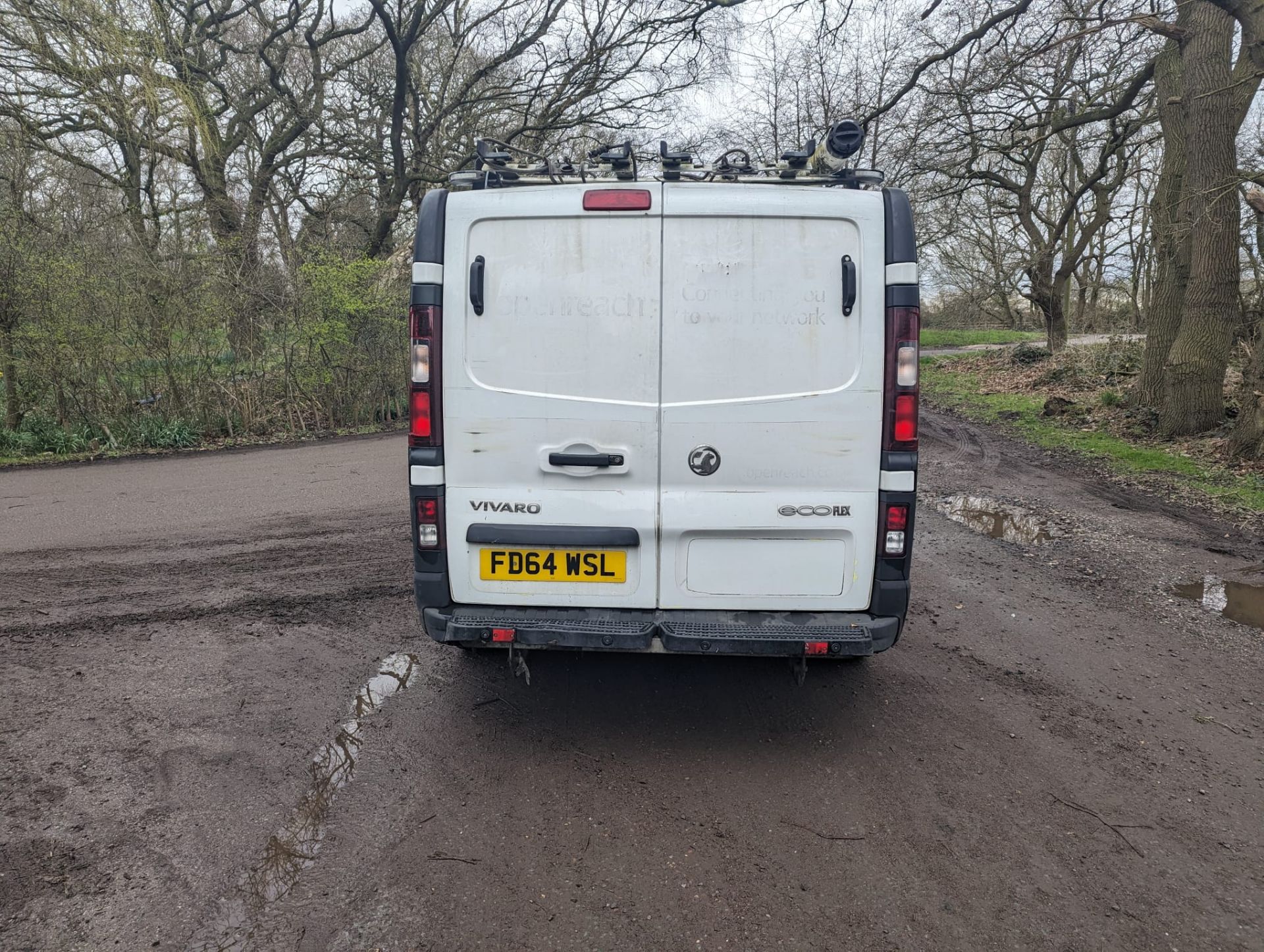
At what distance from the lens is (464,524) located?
3.42m

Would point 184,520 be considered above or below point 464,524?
below

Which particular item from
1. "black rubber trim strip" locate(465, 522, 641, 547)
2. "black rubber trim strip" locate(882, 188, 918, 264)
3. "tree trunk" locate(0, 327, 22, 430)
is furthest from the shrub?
"tree trunk" locate(0, 327, 22, 430)

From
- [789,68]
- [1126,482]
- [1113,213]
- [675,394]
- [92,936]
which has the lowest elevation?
[92,936]

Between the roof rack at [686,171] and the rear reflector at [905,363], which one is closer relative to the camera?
the rear reflector at [905,363]

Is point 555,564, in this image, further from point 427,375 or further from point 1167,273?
point 1167,273

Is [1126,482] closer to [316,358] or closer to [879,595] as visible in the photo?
[879,595]

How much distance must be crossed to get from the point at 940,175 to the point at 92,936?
2618cm

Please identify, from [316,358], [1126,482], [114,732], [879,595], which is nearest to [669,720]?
[879,595]

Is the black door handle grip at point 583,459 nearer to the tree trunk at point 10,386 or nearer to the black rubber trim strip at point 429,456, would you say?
the black rubber trim strip at point 429,456

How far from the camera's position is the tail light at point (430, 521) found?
11.2ft

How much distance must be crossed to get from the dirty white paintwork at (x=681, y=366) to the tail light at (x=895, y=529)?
6 cm

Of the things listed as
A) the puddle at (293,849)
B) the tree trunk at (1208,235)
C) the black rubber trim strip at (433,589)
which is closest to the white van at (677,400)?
the black rubber trim strip at (433,589)

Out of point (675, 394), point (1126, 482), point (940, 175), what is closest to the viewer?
point (675, 394)

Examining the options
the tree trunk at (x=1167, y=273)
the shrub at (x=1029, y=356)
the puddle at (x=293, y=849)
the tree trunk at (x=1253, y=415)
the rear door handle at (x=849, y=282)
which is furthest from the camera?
the shrub at (x=1029, y=356)
